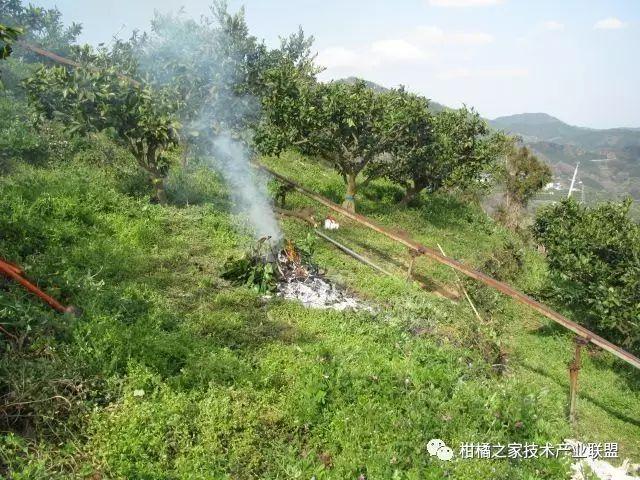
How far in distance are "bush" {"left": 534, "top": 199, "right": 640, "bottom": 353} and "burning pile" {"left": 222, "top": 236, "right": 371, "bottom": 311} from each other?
5684 millimetres

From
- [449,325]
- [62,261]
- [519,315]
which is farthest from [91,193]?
[519,315]

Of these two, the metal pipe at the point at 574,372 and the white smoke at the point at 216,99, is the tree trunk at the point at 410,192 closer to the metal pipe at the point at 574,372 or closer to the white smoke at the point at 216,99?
the white smoke at the point at 216,99

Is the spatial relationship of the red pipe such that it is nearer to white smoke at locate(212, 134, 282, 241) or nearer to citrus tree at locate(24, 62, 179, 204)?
citrus tree at locate(24, 62, 179, 204)

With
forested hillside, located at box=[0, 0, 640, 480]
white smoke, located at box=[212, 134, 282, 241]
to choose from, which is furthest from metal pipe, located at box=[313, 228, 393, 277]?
white smoke, located at box=[212, 134, 282, 241]

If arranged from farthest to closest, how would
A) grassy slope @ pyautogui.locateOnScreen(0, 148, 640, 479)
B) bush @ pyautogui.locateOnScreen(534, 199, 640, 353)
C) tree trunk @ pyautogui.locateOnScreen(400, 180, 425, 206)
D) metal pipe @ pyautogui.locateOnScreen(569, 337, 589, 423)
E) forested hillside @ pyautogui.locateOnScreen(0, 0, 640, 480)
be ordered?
tree trunk @ pyautogui.locateOnScreen(400, 180, 425, 206) → bush @ pyautogui.locateOnScreen(534, 199, 640, 353) → metal pipe @ pyautogui.locateOnScreen(569, 337, 589, 423) → forested hillside @ pyautogui.locateOnScreen(0, 0, 640, 480) → grassy slope @ pyautogui.locateOnScreen(0, 148, 640, 479)

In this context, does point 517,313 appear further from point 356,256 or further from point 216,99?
point 216,99

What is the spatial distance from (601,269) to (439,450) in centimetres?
781

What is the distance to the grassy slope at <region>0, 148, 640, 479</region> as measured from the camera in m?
4.52

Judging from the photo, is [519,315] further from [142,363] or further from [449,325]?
[142,363]

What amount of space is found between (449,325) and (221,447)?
17.3 ft

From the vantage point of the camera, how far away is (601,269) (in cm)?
1047

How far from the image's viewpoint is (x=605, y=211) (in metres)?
12.1

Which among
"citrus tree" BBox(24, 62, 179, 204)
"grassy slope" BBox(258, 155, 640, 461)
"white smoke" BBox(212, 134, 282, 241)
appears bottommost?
"grassy slope" BBox(258, 155, 640, 461)

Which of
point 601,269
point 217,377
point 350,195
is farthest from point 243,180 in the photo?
point 601,269
